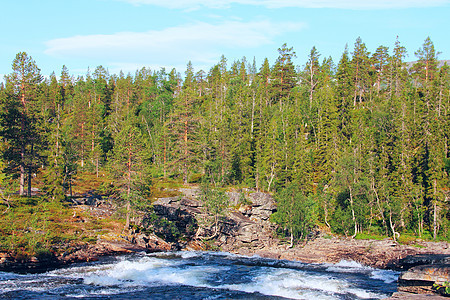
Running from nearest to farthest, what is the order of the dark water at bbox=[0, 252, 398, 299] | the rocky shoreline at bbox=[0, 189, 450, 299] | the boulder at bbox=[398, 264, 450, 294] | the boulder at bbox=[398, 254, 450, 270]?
1. the boulder at bbox=[398, 264, 450, 294]
2. the dark water at bbox=[0, 252, 398, 299]
3. the rocky shoreline at bbox=[0, 189, 450, 299]
4. the boulder at bbox=[398, 254, 450, 270]

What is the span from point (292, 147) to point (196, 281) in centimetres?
4438

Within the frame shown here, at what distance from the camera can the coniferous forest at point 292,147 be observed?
1983 inches

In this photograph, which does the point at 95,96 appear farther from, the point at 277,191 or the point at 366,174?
the point at 366,174

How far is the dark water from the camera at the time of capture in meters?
25.0

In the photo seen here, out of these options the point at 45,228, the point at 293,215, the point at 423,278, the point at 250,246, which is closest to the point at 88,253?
the point at 45,228

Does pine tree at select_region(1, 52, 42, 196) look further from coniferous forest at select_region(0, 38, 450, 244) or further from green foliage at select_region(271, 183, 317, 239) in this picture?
green foliage at select_region(271, 183, 317, 239)

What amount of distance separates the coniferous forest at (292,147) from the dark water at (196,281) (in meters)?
12.1

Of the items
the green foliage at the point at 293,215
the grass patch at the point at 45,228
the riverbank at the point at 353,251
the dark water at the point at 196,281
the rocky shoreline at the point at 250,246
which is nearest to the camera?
the dark water at the point at 196,281

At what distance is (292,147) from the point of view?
226ft

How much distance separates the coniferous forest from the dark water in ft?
39.7

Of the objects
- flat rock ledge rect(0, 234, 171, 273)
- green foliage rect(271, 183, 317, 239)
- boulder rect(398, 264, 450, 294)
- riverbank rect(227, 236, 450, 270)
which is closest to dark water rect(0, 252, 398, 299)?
boulder rect(398, 264, 450, 294)

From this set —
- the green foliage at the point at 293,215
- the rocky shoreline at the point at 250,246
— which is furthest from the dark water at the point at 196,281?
the green foliage at the point at 293,215

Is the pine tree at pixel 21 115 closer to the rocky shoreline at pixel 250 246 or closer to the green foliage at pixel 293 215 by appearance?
the rocky shoreline at pixel 250 246

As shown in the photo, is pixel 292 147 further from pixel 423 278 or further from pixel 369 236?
pixel 423 278
